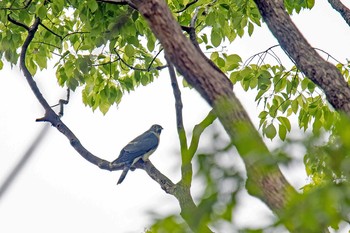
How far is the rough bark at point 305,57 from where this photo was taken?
11.0 ft

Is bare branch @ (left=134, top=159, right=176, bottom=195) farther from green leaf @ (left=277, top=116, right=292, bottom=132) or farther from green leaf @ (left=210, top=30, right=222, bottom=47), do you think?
green leaf @ (left=210, top=30, right=222, bottom=47)

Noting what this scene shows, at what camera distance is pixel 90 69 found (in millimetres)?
6898

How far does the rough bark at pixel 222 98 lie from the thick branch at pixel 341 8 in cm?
214

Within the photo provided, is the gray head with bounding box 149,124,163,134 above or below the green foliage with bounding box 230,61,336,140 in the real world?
above

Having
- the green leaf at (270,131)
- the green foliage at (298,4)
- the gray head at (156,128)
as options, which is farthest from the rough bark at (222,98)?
the gray head at (156,128)

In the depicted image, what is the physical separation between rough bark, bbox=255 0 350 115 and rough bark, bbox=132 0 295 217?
93 cm

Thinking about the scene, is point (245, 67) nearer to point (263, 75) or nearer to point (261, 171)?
point (263, 75)

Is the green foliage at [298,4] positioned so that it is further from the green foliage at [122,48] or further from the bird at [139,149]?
the bird at [139,149]

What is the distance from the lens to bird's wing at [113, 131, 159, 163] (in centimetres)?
802

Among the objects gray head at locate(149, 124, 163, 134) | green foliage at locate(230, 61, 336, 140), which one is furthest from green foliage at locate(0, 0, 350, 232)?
gray head at locate(149, 124, 163, 134)

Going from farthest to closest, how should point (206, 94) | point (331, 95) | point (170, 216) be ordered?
1. point (331, 95)
2. point (206, 94)
3. point (170, 216)

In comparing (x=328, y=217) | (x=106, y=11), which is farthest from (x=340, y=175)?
(x=106, y=11)

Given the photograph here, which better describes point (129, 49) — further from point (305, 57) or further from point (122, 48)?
point (305, 57)

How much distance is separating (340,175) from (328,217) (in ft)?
0.58
